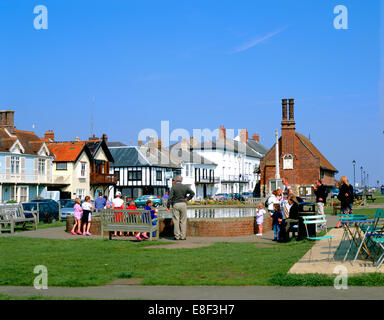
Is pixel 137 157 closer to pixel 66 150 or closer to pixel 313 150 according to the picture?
pixel 66 150

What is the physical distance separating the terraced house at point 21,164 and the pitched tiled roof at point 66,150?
1990mm

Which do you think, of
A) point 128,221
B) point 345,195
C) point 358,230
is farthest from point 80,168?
point 358,230

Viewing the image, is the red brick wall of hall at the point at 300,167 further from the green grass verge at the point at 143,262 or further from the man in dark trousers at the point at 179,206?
the green grass verge at the point at 143,262

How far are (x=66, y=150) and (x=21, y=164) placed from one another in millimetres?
8161

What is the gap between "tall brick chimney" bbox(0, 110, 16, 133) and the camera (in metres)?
53.6

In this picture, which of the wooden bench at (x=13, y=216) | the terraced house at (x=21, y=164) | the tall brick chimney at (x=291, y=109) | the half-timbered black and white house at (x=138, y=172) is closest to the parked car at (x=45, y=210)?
the wooden bench at (x=13, y=216)

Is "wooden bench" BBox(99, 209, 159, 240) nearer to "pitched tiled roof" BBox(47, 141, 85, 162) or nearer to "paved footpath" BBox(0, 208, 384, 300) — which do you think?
"paved footpath" BBox(0, 208, 384, 300)

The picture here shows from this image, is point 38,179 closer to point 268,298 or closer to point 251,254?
point 251,254

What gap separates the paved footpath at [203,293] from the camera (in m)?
7.38

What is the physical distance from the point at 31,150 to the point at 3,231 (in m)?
35.7

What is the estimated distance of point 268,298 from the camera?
23.9 ft

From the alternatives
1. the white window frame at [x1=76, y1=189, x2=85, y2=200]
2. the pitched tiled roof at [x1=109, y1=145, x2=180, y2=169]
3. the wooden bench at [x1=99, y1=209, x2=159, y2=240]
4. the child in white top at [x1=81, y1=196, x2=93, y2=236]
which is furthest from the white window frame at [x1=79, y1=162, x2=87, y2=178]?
the wooden bench at [x1=99, y1=209, x2=159, y2=240]
